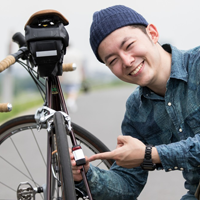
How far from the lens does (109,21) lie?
7.46 ft

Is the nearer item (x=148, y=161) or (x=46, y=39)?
(x=148, y=161)

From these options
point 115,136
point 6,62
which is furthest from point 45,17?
point 115,136

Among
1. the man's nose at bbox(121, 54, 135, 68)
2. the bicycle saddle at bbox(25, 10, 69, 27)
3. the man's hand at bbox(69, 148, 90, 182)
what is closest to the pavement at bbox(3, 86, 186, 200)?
Answer: the man's hand at bbox(69, 148, 90, 182)

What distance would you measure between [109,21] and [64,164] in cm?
77

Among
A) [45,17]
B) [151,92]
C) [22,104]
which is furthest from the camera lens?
[22,104]

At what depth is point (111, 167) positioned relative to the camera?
2682 millimetres

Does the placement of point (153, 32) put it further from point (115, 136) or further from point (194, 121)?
point (115, 136)

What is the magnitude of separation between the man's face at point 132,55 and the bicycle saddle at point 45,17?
27cm

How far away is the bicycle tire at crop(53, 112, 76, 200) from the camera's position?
1.92 meters

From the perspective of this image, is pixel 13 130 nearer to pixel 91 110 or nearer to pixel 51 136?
pixel 51 136

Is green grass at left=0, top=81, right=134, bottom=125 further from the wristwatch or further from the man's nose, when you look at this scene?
the wristwatch

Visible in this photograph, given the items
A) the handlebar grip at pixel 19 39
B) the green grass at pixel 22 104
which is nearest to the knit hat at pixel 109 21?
the handlebar grip at pixel 19 39

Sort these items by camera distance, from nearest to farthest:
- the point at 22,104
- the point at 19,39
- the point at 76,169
A: the point at 76,169 → the point at 19,39 → the point at 22,104

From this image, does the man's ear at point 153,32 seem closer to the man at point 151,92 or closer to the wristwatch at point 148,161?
the man at point 151,92
